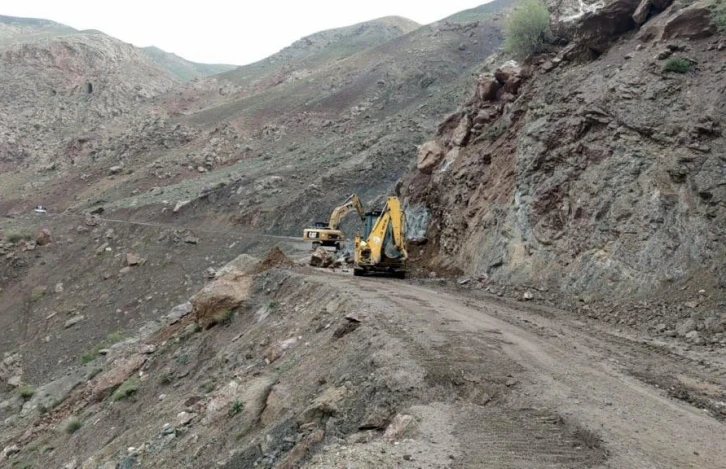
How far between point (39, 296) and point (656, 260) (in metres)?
24.8

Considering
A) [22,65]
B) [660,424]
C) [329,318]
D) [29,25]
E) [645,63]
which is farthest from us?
[29,25]

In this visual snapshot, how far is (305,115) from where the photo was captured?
4475cm

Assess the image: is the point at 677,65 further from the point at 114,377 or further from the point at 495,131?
the point at 114,377

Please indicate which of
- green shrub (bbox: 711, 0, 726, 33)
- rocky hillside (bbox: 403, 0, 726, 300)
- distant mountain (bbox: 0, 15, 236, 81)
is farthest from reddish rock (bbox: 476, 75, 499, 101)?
distant mountain (bbox: 0, 15, 236, 81)

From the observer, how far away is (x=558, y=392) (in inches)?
227

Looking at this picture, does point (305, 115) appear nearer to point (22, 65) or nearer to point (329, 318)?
point (329, 318)

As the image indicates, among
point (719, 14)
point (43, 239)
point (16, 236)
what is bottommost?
point (43, 239)

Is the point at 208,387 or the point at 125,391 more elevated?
the point at 208,387

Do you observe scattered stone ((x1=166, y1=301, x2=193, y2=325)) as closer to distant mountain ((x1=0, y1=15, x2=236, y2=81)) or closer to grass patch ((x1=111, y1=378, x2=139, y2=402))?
grass patch ((x1=111, y1=378, x2=139, y2=402))

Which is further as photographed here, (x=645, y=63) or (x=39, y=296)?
(x=39, y=296)

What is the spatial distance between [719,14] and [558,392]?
11.5 meters

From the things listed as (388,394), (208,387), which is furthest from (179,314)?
(388,394)

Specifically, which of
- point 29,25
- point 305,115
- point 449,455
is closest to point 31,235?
point 305,115

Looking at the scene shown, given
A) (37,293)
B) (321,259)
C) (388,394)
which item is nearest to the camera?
(388,394)
